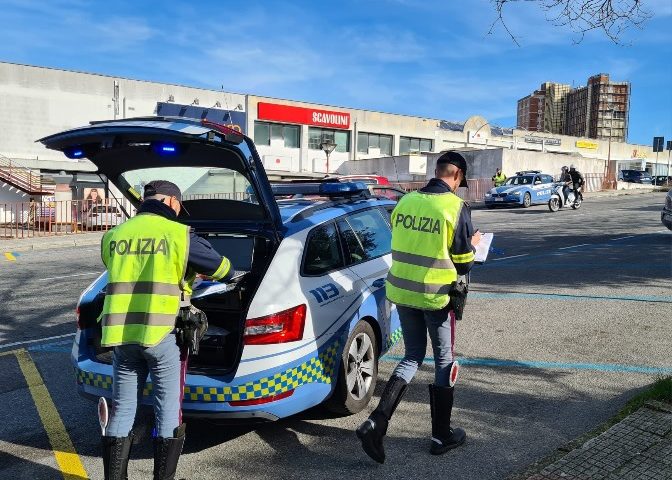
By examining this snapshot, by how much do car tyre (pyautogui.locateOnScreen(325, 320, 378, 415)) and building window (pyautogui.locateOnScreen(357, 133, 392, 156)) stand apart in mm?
44164

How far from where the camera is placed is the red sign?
41.4 metres

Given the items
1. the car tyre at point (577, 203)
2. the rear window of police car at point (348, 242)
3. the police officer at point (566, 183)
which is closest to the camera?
the rear window of police car at point (348, 242)

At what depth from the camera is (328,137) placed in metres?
45.6

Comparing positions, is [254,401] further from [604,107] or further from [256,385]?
[604,107]

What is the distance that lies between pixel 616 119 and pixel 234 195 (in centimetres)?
10361

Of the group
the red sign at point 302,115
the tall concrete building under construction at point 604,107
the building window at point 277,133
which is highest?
the tall concrete building under construction at point 604,107

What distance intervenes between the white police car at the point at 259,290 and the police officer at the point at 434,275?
19.7 inches

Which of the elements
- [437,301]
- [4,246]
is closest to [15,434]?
[437,301]

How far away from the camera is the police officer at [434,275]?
358 centimetres

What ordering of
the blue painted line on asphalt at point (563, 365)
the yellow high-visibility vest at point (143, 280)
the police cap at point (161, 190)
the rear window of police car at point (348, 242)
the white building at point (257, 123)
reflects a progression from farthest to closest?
the white building at point (257, 123) → the blue painted line on asphalt at point (563, 365) → the rear window of police car at point (348, 242) → the police cap at point (161, 190) → the yellow high-visibility vest at point (143, 280)

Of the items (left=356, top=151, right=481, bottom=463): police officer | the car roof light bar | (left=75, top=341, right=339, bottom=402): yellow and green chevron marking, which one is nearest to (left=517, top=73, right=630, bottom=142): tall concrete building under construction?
the car roof light bar

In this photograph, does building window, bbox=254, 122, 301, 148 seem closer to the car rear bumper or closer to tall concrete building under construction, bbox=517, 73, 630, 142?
the car rear bumper

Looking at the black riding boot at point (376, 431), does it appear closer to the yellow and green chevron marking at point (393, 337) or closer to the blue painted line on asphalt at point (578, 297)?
the yellow and green chevron marking at point (393, 337)

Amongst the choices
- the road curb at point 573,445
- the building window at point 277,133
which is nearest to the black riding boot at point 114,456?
the road curb at point 573,445
